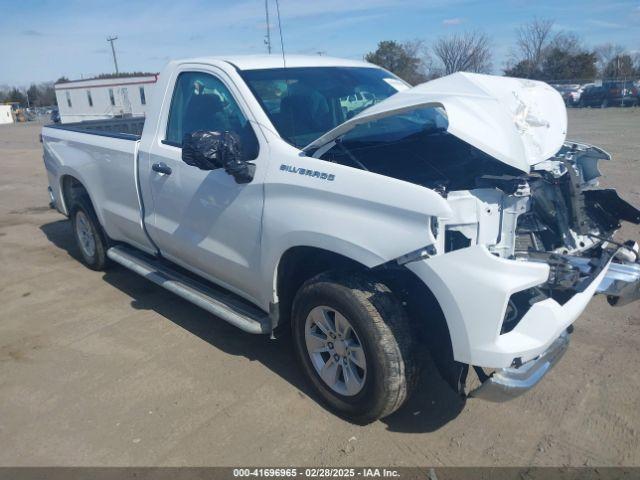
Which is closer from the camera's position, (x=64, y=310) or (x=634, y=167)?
(x=64, y=310)

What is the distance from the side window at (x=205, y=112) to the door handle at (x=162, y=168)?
19 centimetres

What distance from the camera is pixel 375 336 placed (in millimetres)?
2875

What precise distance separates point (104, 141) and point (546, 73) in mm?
43857

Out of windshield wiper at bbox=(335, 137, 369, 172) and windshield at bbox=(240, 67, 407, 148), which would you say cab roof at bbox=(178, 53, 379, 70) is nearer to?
windshield at bbox=(240, 67, 407, 148)

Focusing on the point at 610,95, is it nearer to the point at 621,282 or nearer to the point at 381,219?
the point at 621,282

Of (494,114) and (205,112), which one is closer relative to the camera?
(494,114)

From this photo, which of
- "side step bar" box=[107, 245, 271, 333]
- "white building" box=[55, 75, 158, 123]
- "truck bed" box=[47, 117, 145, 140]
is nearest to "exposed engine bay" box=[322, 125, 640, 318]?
"side step bar" box=[107, 245, 271, 333]

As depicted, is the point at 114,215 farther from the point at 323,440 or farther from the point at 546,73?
the point at 546,73

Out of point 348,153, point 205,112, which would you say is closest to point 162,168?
point 205,112

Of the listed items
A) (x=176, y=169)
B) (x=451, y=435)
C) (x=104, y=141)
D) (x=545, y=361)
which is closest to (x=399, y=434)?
(x=451, y=435)

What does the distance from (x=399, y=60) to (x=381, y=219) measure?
3496cm

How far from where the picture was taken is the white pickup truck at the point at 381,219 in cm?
267

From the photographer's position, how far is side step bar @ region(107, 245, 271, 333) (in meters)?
3.60

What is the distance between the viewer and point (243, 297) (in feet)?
12.8
